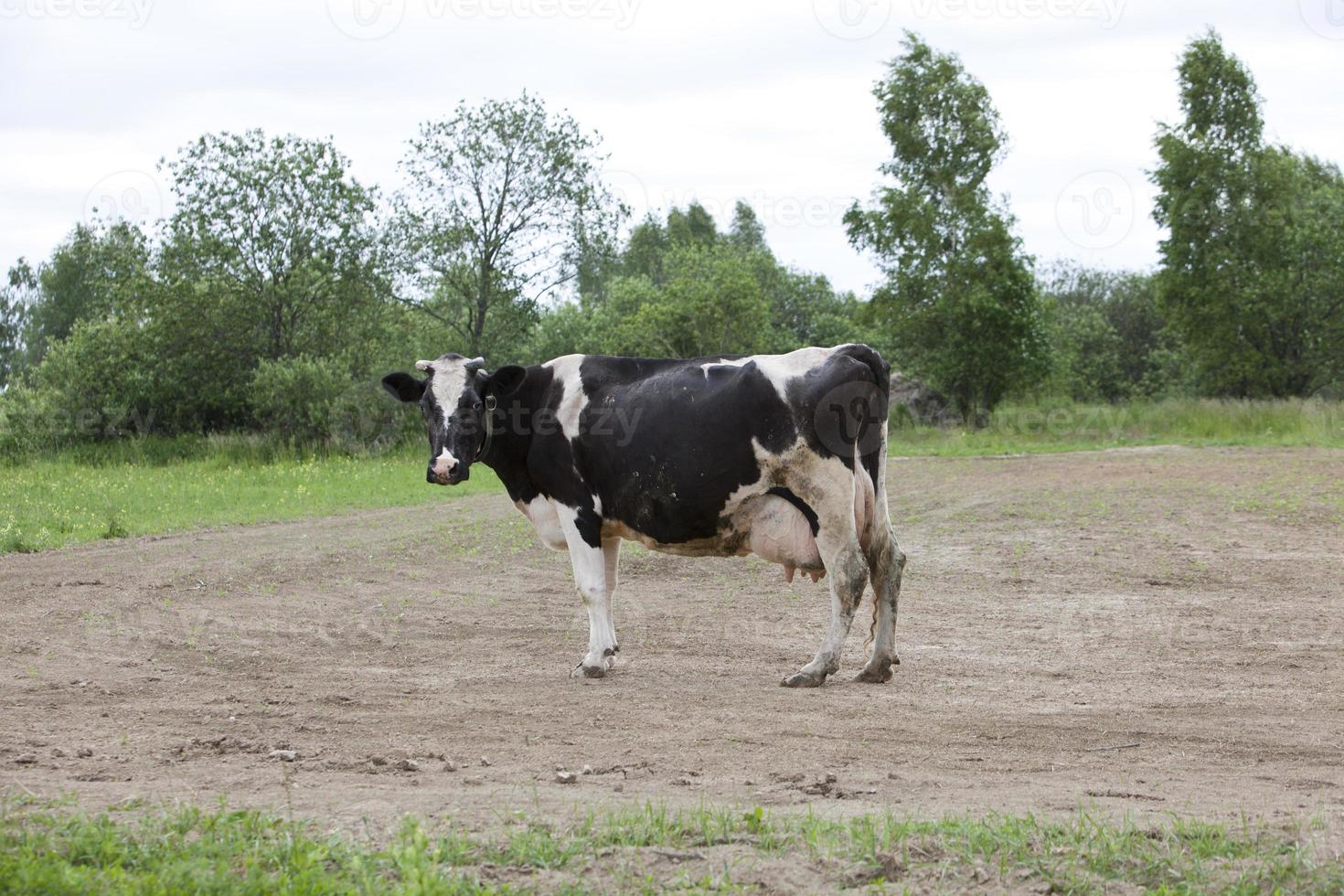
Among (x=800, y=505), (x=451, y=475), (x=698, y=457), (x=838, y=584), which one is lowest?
(x=838, y=584)

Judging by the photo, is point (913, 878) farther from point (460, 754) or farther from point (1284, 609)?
point (1284, 609)

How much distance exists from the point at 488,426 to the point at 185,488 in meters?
18.2

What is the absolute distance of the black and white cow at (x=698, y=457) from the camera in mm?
10344

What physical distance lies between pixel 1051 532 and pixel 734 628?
721cm

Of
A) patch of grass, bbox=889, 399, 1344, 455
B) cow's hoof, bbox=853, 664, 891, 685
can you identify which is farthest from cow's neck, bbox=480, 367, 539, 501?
patch of grass, bbox=889, 399, 1344, 455

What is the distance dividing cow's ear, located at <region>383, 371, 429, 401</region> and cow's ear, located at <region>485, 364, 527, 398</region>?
0.66m

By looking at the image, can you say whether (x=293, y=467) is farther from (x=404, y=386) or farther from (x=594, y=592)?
(x=594, y=592)

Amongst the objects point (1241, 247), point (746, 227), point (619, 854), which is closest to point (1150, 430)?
point (1241, 247)

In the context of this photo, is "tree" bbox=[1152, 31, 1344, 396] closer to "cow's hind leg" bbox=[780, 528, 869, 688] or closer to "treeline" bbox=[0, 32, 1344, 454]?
"treeline" bbox=[0, 32, 1344, 454]

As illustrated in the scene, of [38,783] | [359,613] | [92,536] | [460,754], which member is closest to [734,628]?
[359,613]

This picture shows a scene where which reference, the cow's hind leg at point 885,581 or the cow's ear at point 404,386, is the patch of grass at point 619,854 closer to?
the cow's hind leg at point 885,581

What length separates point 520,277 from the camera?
46.2 m

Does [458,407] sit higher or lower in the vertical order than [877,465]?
higher

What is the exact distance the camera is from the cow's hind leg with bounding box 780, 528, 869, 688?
10219mm
